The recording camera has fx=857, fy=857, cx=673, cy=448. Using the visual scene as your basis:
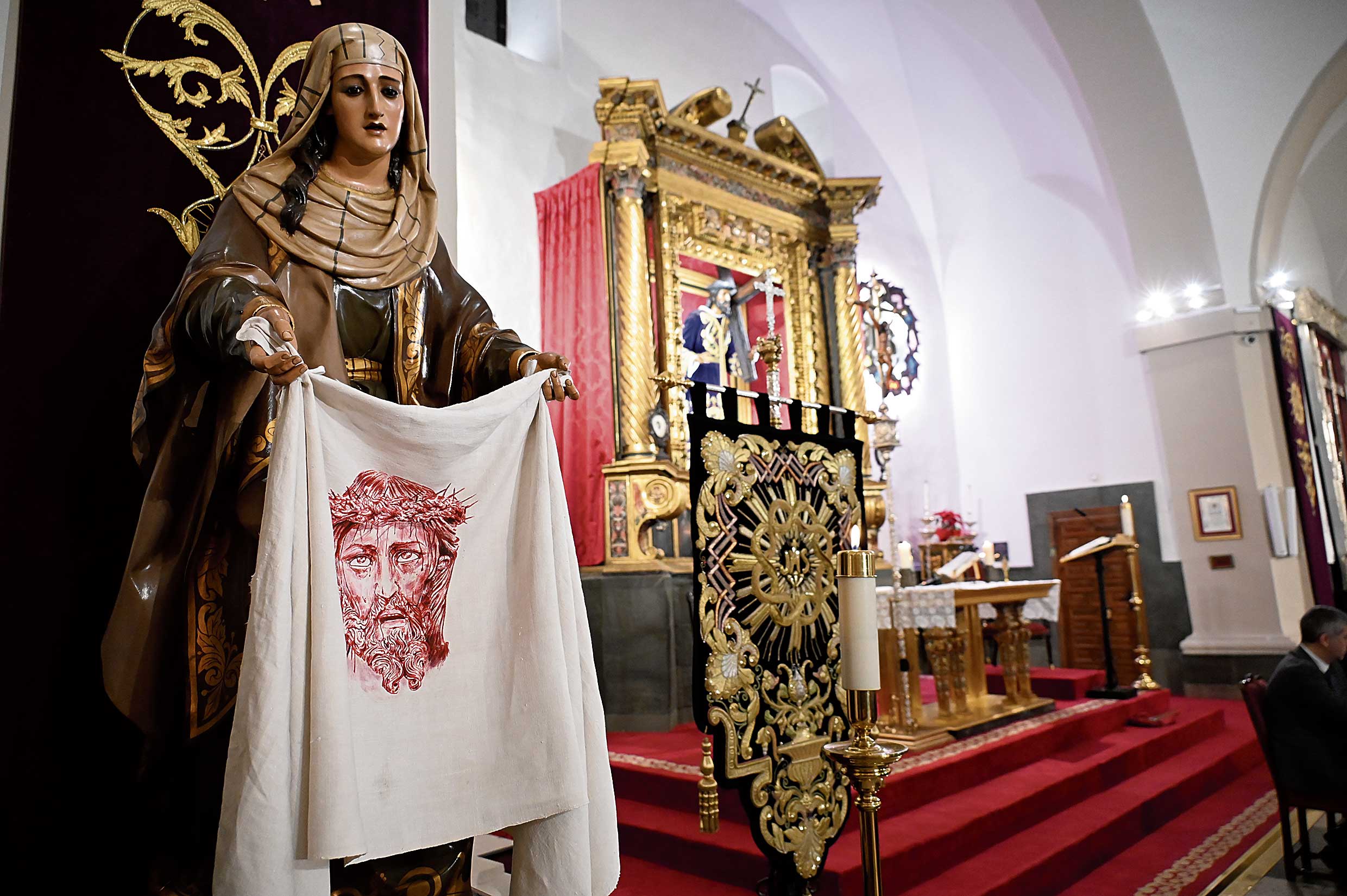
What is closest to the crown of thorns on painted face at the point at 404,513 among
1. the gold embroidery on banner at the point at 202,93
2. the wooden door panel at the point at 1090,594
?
the gold embroidery on banner at the point at 202,93

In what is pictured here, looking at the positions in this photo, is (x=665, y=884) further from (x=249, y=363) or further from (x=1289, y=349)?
(x=1289, y=349)

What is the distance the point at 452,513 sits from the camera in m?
1.82

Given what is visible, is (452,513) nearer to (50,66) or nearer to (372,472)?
(372,472)

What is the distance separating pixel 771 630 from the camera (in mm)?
2803

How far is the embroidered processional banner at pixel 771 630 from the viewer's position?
264cm

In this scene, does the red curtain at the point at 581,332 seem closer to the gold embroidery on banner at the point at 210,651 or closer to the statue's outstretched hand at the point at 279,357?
the gold embroidery on banner at the point at 210,651

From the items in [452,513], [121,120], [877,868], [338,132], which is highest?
Result: [121,120]

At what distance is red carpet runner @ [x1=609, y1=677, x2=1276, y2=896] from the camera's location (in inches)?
136

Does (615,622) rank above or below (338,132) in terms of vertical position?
below

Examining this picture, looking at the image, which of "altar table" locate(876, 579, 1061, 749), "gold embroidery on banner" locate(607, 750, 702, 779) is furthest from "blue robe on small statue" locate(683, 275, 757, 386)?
"gold embroidery on banner" locate(607, 750, 702, 779)

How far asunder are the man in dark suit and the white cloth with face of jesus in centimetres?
336

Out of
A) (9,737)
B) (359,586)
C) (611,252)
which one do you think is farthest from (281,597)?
(611,252)

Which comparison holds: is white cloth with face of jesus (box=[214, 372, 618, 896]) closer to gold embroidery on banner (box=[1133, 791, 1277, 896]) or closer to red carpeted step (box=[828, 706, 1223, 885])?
red carpeted step (box=[828, 706, 1223, 885])

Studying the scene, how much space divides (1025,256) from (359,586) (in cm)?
1066
